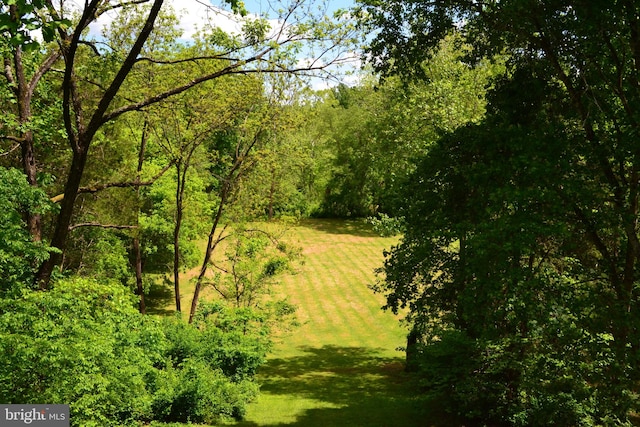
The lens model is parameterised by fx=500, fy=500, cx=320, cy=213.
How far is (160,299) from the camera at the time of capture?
119 feet

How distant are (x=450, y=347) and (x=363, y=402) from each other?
6421 millimetres

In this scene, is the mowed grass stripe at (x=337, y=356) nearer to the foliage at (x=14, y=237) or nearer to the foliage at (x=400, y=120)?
the foliage at (x=400, y=120)

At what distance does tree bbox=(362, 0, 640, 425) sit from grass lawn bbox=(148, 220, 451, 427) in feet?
13.2

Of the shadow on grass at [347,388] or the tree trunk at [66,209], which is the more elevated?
the tree trunk at [66,209]

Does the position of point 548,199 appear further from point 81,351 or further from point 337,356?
point 337,356

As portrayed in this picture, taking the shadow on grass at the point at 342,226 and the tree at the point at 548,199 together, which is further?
the shadow on grass at the point at 342,226

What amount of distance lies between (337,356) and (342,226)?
1333 inches

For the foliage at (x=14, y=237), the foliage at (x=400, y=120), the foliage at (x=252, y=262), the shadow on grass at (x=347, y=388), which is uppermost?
the foliage at (x=400, y=120)

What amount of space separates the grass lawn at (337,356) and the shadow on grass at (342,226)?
3466 millimetres

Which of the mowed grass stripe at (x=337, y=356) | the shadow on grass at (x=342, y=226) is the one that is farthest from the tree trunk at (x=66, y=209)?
the shadow on grass at (x=342, y=226)

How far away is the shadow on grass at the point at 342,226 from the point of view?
56.9 metres

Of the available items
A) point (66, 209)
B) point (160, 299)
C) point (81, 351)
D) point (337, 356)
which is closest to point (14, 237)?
point (66, 209)

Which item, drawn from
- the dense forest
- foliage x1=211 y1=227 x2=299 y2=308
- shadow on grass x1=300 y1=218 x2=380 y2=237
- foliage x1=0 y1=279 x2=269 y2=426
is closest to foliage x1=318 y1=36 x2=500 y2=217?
the dense forest

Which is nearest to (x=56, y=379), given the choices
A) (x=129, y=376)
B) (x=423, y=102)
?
(x=129, y=376)
